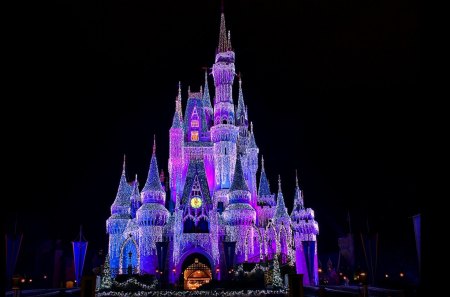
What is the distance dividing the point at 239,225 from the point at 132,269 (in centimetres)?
1181

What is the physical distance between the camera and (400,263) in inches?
1919

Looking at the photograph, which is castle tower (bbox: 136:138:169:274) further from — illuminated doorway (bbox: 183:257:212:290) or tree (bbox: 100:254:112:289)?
tree (bbox: 100:254:112:289)

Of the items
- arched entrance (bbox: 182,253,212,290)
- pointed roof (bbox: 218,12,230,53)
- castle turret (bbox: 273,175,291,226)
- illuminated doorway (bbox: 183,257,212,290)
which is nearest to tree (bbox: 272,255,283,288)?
arched entrance (bbox: 182,253,212,290)

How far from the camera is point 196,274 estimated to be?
49438 millimetres

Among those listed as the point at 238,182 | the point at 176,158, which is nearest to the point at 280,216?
the point at 238,182

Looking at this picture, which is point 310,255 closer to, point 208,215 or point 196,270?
point 208,215

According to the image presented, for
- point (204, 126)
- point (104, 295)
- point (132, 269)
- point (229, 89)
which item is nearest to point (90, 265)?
point (132, 269)

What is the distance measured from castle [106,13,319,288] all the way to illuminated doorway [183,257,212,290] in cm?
10

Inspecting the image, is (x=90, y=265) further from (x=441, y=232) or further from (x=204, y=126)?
(x=441, y=232)

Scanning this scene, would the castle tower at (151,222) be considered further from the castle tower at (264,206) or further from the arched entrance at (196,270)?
the castle tower at (264,206)

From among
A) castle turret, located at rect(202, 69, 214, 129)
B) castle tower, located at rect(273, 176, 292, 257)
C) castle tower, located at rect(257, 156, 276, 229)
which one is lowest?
castle tower, located at rect(273, 176, 292, 257)

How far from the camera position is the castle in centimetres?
4750

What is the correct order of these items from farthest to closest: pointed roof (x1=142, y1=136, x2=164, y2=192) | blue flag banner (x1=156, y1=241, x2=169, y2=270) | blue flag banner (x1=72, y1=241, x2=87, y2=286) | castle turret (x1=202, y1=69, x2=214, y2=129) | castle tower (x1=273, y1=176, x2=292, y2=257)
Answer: castle turret (x1=202, y1=69, x2=214, y2=129), castle tower (x1=273, y1=176, x2=292, y2=257), pointed roof (x1=142, y1=136, x2=164, y2=192), blue flag banner (x1=156, y1=241, x2=169, y2=270), blue flag banner (x1=72, y1=241, x2=87, y2=286)

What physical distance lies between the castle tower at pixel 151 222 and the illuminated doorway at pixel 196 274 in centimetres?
417
